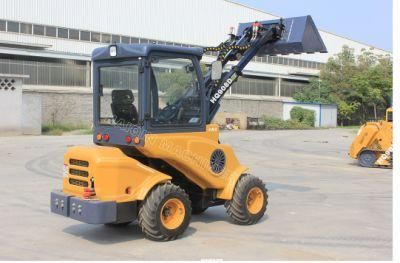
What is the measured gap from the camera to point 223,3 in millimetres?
47469

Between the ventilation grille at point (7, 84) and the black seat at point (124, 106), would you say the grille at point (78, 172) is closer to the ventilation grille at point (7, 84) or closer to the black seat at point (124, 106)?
the black seat at point (124, 106)

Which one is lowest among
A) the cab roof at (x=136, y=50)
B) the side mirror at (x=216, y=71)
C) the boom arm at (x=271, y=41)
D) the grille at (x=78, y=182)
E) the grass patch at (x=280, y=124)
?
the grille at (x=78, y=182)

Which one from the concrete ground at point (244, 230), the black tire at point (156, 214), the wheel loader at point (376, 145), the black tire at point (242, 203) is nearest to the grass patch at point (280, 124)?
the wheel loader at point (376, 145)

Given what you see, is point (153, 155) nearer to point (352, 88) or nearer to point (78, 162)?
point (78, 162)

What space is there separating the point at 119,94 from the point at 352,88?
4970 centimetres

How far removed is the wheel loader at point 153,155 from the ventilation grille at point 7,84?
69.3ft

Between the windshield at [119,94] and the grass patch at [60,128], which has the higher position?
the windshield at [119,94]

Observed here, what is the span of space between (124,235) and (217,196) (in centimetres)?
144

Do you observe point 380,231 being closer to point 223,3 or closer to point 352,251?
point 352,251

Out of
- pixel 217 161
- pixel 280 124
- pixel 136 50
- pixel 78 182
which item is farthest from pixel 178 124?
pixel 280 124

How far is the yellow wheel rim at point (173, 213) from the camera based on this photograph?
264 inches

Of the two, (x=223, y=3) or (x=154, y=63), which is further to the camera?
(x=223, y=3)

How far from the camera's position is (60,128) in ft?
101

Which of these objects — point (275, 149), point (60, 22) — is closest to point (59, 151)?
point (275, 149)
